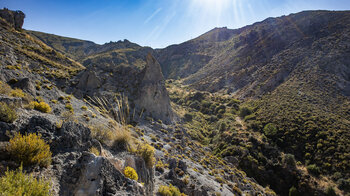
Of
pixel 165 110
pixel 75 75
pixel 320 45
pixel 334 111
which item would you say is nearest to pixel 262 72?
pixel 320 45

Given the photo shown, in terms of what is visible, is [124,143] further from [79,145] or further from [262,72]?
[262,72]

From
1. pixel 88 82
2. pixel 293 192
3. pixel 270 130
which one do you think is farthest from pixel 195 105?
pixel 88 82

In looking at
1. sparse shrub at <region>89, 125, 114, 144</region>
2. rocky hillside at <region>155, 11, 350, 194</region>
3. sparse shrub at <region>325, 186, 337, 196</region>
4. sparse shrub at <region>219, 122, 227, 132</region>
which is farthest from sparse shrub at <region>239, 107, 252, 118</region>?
sparse shrub at <region>89, 125, 114, 144</region>

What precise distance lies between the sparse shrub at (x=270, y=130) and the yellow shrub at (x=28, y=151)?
40.0 m

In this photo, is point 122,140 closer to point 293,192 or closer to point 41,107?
point 41,107

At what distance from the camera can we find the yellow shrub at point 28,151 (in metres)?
3.25

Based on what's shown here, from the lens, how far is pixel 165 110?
28.5 m

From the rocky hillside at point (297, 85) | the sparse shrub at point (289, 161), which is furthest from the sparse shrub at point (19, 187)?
the sparse shrub at point (289, 161)

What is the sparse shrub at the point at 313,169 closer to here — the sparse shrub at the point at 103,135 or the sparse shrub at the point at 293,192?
the sparse shrub at the point at 293,192

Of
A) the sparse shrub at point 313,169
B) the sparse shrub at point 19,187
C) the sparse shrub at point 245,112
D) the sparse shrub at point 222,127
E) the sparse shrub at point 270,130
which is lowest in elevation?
the sparse shrub at point 313,169

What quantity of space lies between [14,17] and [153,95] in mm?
40948

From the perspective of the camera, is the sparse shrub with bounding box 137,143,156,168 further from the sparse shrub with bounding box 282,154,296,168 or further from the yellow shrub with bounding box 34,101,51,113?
the sparse shrub with bounding box 282,154,296,168

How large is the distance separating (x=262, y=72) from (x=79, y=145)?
68.9 metres

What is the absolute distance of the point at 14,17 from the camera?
121 feet
